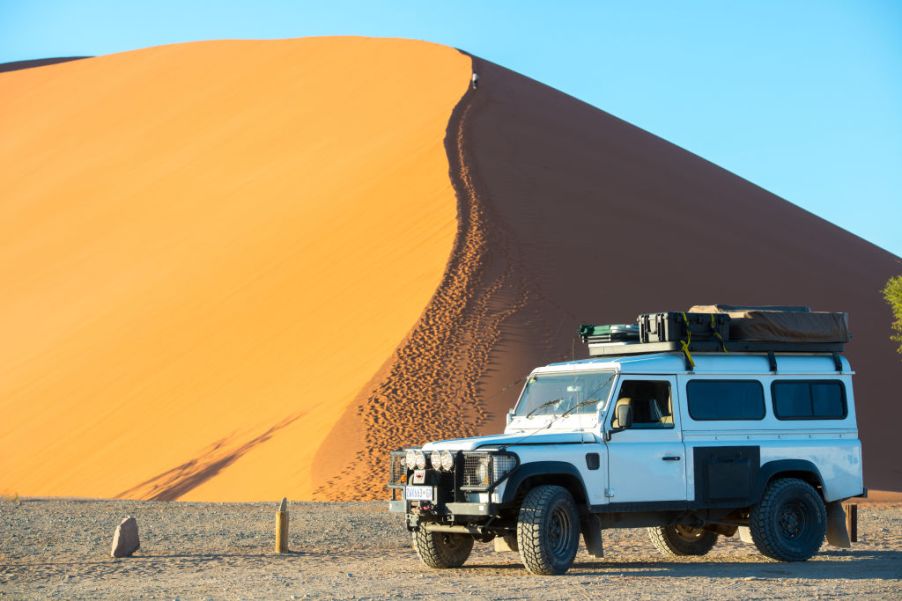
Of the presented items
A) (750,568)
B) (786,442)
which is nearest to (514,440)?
(750,568)

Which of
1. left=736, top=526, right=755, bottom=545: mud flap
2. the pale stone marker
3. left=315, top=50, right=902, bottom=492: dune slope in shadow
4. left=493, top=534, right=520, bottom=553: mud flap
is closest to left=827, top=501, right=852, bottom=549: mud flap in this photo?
left=736, top=526, right=755, bottom=545: mud flap

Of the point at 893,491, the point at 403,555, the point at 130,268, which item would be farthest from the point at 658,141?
the point at 403,555

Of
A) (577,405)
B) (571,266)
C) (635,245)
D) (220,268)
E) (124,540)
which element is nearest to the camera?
(577,405)

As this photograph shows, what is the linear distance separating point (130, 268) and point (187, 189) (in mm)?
6968

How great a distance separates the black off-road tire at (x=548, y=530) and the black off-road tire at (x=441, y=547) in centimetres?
121

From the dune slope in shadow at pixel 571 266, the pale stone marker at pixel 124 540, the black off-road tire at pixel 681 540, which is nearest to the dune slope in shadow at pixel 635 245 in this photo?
the dune slope in shadow at pixel 571 266

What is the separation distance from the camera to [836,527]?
13.1 meters

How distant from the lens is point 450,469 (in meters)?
11.4

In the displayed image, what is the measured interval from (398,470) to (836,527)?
16.3 ft

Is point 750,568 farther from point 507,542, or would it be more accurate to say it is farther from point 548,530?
point 507,542

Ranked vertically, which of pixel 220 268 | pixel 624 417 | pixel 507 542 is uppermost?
pixel 220 268

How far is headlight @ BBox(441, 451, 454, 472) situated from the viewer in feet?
37.3

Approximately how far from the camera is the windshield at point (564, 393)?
39.2ft

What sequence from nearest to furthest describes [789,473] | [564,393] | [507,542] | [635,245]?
[507,542], [564,393], [789,473], [635,245]
